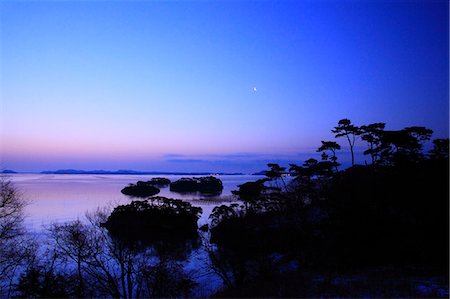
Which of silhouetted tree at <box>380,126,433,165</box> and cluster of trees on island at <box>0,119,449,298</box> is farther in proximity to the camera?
silhouetted tree at <box>380,126,433,165</box>

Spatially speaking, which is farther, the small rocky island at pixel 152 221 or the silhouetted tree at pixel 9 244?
the small rocky island at pixel 152 221

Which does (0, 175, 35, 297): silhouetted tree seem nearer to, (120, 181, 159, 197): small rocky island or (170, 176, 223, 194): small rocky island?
(120, 181, 159, 197): small rocky island

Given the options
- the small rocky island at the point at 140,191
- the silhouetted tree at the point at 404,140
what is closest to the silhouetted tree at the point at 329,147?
the silhouetted tree at the point at 404,140

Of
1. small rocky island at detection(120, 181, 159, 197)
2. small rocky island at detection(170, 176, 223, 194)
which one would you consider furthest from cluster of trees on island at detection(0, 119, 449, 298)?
small rocky island at detection(170, 176, 223, 194)

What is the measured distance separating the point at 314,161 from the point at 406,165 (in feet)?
49.0

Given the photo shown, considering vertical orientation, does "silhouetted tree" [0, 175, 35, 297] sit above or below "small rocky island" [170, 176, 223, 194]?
above

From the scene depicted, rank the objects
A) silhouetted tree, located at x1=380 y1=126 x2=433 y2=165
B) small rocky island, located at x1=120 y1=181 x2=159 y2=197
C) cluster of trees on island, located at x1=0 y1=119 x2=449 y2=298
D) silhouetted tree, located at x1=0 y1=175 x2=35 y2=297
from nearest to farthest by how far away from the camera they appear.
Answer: cluster of trees on island, located at x1=0 y1=119 x2=449 y2=298 → silhouetted tree, located at x1=0 y1=175 x2=35 y2=297 → silhouetted tree, located at x1=380 y1=126 x2=433 y2=165 → small rocky island, located at x1=120 y1=181 x2=159 y2=197

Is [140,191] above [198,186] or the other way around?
above

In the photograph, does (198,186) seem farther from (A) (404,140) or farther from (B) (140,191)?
(A) (404,140)

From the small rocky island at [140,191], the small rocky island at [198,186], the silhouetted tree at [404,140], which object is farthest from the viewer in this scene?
the small rocky island at [198,186]

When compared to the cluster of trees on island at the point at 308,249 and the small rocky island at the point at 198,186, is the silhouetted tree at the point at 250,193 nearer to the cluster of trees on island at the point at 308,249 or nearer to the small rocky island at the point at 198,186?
the cluster of trees on island at the point at 308,249

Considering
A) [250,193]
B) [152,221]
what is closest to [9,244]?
[152,221]

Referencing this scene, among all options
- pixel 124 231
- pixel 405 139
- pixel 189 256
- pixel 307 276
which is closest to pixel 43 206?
pixel 124 231

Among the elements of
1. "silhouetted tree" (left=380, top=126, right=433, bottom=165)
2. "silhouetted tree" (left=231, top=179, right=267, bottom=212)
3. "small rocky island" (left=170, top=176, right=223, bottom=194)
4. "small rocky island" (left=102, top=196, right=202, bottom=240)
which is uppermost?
"silhouetted tree" (left=380, top=126, right=433, bottom=165)
